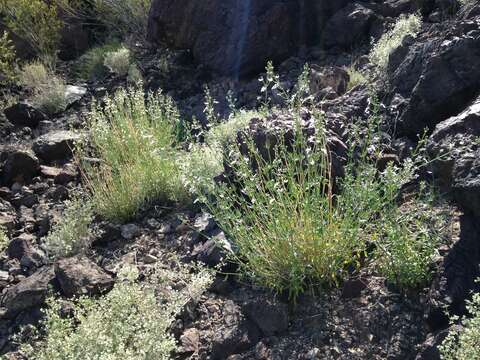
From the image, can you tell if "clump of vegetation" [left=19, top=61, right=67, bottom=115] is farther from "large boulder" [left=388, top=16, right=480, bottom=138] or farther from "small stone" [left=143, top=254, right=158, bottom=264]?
"large boulder" [left=388, top=16, right=480, bottom=138]

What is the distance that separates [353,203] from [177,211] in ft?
6.18

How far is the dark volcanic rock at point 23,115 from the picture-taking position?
7738 millimetres

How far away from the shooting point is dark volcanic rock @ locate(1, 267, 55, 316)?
4082 mm

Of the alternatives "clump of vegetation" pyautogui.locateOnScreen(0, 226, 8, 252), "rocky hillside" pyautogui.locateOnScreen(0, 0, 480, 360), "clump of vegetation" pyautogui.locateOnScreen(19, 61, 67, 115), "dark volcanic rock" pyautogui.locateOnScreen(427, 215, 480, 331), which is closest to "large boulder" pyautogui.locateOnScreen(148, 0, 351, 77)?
"rocky hillside" pyautogui.locateOnScreen(0, 0, 480, 360)

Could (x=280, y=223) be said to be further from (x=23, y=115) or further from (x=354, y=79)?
(x=23, y=115)

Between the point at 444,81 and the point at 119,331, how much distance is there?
2496 millimetres

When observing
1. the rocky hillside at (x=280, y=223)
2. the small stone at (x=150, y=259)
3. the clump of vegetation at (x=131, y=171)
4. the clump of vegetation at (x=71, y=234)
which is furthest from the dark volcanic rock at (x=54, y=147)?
the small stone at (x=150, y=259)

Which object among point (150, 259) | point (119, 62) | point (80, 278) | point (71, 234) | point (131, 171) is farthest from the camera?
point (119, 62)

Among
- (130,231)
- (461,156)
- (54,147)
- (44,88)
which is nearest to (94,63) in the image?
(44,88)

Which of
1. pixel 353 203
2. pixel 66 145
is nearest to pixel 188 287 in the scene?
pixel 353 203

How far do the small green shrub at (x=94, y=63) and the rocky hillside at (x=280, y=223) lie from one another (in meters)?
2.28

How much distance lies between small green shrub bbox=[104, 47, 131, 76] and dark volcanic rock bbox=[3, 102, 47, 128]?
61.9 inches

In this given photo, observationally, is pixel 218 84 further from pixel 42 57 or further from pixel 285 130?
pixel 285 130

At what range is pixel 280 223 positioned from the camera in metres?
3.39
